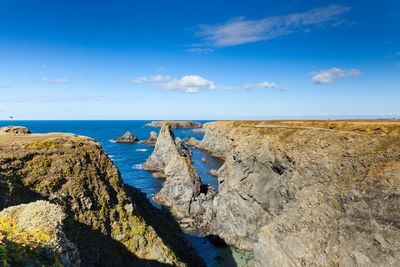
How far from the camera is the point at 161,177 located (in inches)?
2945

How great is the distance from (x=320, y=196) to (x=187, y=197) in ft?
104

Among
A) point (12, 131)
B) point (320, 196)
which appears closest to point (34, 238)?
point (12, 131)

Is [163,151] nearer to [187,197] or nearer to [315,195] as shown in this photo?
[187,197]

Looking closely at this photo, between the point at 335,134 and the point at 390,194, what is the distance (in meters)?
10.5

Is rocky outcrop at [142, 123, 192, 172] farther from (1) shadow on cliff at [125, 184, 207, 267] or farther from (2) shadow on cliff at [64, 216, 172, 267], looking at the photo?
(2) shadow on cliff at [64, 216, 172, 267]

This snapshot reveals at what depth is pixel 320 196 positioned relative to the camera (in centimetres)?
2336

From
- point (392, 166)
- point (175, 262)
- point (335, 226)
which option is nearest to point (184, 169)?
point (175, 262)

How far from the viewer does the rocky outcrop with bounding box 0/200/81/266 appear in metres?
7.63

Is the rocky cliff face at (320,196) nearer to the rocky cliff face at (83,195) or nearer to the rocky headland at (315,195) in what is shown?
the rocky headland at (315,195)

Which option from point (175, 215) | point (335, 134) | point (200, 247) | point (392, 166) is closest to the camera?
point (392, 166)

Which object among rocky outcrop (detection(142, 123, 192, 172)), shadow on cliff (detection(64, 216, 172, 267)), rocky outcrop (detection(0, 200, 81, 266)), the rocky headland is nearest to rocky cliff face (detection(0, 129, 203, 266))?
shadow on cliff (detection(64, 216, 172, 267))

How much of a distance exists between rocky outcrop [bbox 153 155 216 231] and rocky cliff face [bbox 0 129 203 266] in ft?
84.9

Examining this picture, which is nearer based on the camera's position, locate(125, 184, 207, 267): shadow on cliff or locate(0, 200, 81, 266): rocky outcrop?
locate(0, 200, 81, 266): rocky outcrop

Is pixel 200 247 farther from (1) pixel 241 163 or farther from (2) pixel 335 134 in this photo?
(2) pixel 335 134
